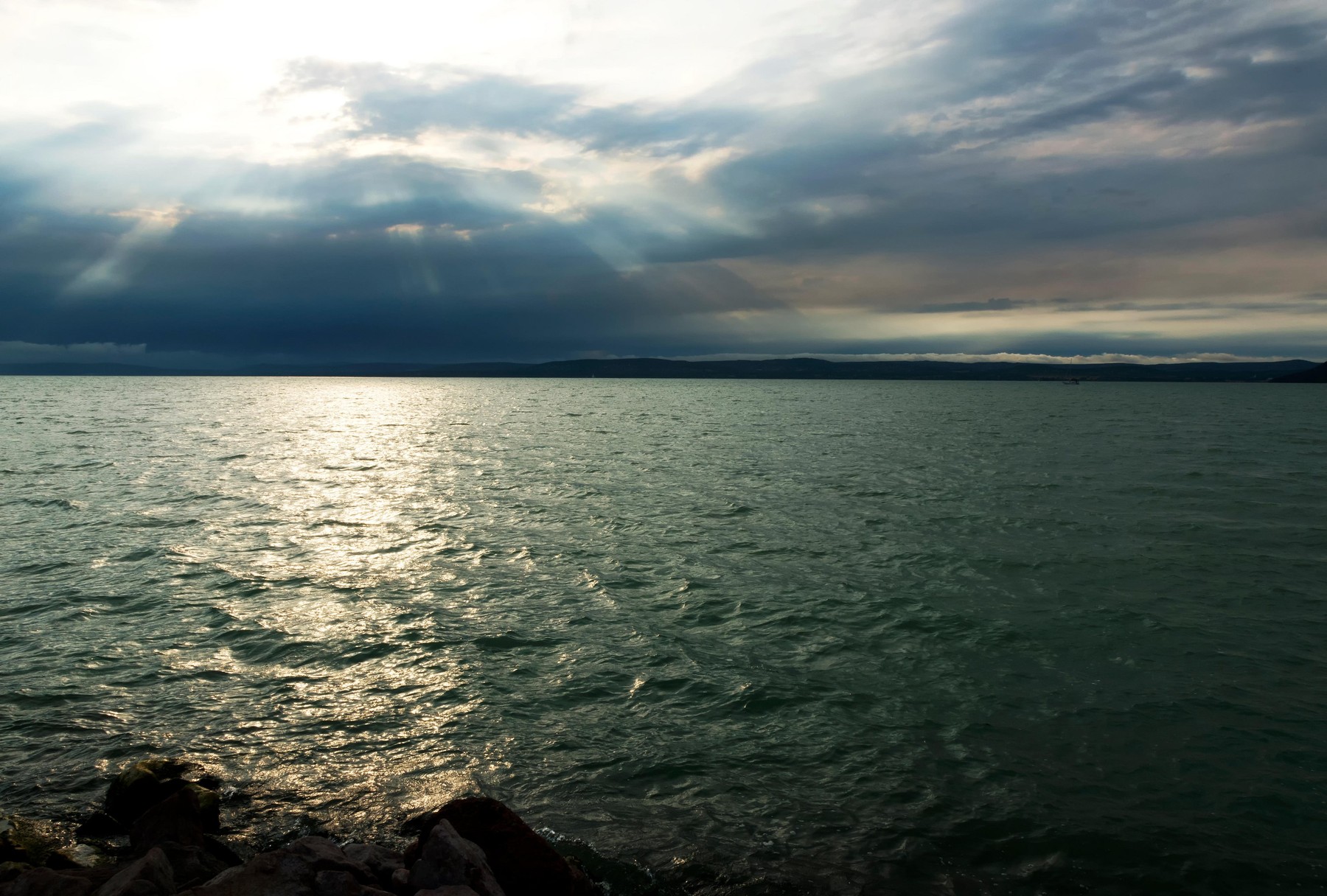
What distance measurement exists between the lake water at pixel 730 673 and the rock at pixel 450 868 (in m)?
2.18

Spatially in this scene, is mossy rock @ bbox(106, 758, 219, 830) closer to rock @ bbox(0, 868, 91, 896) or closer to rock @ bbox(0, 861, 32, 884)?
rock @ bbox(0, 861, 32, 884)

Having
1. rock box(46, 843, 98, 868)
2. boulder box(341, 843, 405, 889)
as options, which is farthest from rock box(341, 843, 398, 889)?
rock box(46, 843, 98, 868)

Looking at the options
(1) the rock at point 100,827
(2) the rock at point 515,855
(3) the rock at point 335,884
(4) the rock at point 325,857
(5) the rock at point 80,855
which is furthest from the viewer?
(1) the rock at point 100,827

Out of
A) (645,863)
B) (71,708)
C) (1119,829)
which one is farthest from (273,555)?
(1119,829)

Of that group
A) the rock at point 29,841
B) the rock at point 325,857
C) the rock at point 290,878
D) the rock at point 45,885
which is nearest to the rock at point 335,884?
the rock at point 290,878

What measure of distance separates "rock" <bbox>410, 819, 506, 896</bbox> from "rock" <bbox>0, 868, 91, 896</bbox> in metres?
3.02

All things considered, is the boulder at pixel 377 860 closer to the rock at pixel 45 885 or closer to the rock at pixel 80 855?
the rock at pixel 45 885

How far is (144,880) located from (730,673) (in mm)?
9950

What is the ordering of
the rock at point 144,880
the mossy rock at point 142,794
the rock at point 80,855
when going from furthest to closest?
the mossy rock at point 142,794
the rock at point 80,855
the rock at point 144,880

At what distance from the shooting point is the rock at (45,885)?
7281 mm

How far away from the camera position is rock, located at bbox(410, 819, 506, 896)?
7707 mm

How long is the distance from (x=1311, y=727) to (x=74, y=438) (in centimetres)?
8207

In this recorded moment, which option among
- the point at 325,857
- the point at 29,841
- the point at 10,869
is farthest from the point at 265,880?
the point at 29,841

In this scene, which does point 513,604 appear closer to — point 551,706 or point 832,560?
point 551,706
